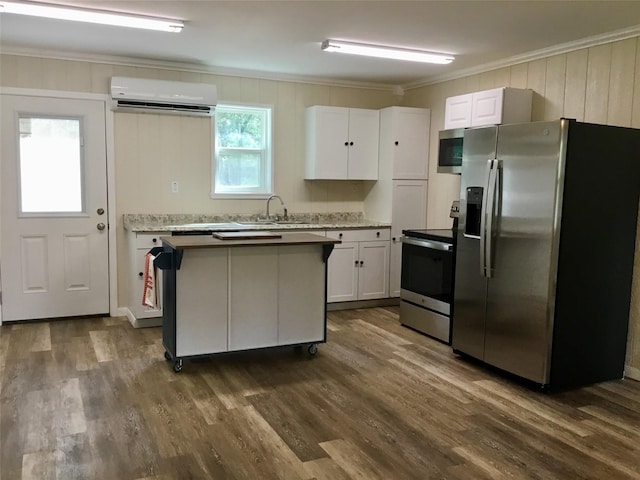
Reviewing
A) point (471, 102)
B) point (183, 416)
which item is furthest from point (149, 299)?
point (471, 102)

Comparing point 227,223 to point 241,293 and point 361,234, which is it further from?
point 241,293

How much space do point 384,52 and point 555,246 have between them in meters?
2.16

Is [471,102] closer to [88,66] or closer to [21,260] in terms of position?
[88,66]

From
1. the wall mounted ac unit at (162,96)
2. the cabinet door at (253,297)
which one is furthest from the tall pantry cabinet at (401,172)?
the cabinet door at (253,297)

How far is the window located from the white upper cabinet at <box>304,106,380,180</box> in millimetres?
454

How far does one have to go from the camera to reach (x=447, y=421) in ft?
10.2

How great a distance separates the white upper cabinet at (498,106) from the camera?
4.47 meters

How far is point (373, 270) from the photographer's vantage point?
18.9 feet

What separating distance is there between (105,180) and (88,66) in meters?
1.02

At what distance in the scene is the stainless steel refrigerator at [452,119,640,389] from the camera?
3.42 m

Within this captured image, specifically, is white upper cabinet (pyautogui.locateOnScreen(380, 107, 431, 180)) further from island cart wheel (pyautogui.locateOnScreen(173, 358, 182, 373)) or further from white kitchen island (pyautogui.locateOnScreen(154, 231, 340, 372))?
island cart wheel (pyautogui.locateOnScreen(173, 358, 182, 373))

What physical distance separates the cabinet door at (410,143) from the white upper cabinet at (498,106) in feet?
3.25

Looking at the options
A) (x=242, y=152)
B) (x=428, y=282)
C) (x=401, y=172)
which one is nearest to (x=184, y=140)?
(x=242, y=152)

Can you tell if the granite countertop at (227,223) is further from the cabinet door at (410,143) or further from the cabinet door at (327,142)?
the cabinet door at (410,143)
